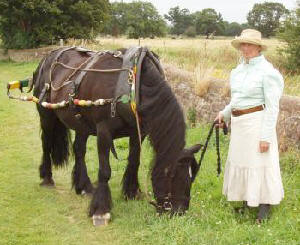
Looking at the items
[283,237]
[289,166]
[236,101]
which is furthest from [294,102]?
[283,237]

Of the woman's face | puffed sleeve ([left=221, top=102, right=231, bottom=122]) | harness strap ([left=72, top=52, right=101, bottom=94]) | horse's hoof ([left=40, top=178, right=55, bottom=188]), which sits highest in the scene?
the woman's face

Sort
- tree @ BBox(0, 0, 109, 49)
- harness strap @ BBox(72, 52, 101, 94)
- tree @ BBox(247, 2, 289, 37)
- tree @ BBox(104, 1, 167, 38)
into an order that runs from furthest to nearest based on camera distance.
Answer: tree @ BBox(104, 1, 167, 38) < tree @ BBox(247, 2, 289, 37) < tree @ BBox(0, 0, 109, 49) < harness strap @ BBox(72, 52, 101, 94)

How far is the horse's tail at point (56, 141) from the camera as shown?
6070mm

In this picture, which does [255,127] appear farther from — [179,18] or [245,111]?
[179,18]

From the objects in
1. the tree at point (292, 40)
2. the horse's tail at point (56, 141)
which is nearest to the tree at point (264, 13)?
the tree at point (292, 40)

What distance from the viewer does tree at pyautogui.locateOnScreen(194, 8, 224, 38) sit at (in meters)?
88.4

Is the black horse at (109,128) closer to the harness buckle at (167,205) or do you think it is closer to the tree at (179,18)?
the harness buckle at (167,205)

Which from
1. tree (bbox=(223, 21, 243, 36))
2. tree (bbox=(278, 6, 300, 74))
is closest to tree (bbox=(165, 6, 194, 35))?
tree (bbox=(223, 21, 243, 36))

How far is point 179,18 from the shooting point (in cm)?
10731

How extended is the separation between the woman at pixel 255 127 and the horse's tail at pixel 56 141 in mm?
2702

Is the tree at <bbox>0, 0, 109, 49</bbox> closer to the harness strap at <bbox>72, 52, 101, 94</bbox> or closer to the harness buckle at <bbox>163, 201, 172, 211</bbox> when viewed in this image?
the harness strap at <bbox>72, 52, 101, 94</bbox>

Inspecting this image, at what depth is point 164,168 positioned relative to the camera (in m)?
4.07

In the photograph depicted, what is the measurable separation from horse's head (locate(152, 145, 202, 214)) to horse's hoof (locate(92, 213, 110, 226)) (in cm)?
74

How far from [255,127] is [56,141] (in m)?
3.07
